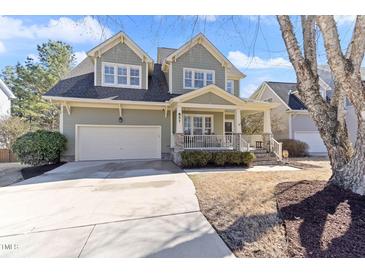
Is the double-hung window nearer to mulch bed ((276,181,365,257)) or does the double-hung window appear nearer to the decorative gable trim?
the decorative gable trim

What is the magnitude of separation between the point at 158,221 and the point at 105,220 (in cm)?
103

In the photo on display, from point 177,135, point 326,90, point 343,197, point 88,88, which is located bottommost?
point 343,197

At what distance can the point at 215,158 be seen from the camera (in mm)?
11109

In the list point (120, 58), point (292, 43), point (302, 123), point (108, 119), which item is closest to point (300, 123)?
point (302, 123)

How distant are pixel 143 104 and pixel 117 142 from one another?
282 cm

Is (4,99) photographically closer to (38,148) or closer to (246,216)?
(38,148)

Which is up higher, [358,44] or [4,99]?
[4,99]

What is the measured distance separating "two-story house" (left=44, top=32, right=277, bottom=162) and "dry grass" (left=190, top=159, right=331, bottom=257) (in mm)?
5716

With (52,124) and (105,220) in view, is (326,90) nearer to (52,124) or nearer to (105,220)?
(105,220)

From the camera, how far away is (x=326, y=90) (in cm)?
1917

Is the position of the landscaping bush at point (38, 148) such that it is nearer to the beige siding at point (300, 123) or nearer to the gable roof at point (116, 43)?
the gable roof at point (116, 43)

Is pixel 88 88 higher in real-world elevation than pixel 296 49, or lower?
higher

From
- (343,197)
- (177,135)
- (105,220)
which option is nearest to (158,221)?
(105,220)

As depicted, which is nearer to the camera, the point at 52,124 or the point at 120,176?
the point at 120,176
